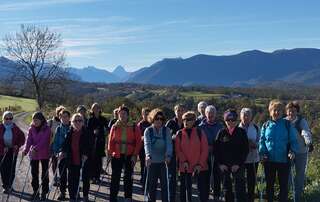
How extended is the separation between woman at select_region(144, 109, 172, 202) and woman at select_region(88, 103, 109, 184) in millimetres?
3230

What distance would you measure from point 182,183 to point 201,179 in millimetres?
403

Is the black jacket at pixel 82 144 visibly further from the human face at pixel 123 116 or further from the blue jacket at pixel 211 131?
the blue jacket at pixel 211 131

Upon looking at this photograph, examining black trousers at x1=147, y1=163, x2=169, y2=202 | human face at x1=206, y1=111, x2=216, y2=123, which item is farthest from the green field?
black trousers at x1=147, y1=163, x2=169, y2=202

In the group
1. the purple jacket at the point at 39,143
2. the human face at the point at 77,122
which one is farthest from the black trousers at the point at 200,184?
the purple jacket at the point at 39,143

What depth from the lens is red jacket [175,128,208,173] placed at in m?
9.86

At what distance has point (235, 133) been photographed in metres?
9.64

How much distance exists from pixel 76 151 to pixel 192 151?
2.48 meters

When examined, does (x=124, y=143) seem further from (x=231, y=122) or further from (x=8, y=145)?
(x=8, y=145)

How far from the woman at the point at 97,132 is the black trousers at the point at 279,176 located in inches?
183

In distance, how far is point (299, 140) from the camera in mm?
10547

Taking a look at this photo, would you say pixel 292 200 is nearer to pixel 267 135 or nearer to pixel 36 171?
pixel 267 135

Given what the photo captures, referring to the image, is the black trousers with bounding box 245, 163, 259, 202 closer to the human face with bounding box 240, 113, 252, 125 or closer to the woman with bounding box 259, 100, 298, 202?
the woman with bounding box 259, 100, 298, 202

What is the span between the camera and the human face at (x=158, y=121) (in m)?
9.92

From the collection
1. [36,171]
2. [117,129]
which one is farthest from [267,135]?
[36,171]
